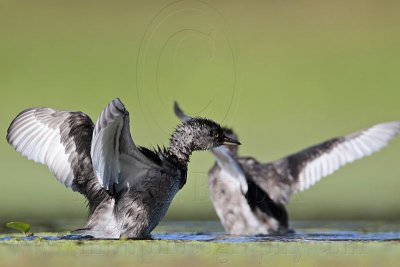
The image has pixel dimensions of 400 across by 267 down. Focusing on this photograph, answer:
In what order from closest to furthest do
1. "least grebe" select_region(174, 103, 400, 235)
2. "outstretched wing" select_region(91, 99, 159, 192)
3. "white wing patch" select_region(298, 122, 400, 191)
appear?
"outstretched wing" select_region(91, 99, 159, 192), "least grebe" select_region(174, 103, 400, 235), "white wing patch" select_region(298, 122, 400, 191)

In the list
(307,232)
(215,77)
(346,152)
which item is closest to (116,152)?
(307,232)

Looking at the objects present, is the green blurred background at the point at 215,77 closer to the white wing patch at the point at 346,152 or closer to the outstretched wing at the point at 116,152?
the white wing patch at the point at 346,152

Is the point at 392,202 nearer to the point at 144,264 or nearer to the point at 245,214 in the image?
the point at 245,214

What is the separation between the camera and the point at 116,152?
8.24m

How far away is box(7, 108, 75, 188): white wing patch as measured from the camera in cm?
888

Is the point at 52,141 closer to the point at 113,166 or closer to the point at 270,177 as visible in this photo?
the point at 113,166

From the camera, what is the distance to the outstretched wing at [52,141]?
347 inches

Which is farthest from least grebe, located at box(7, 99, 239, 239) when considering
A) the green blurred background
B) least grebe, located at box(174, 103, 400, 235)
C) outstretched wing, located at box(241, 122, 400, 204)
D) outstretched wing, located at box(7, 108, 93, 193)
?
the green blurred background

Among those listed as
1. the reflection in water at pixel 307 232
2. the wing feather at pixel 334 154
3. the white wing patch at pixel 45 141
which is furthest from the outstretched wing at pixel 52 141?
the wing feather at pixel 334 154

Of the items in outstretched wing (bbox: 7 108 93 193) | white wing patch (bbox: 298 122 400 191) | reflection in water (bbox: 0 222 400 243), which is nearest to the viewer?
outstretched wing (bbox: 7 108 93 193)

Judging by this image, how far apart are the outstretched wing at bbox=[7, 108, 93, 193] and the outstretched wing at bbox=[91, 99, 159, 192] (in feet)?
1.34

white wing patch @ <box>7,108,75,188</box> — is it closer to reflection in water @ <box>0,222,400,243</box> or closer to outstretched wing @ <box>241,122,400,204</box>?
reflection in water @ <box>0,222,400,243</box>

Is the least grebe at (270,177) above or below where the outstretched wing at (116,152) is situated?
above

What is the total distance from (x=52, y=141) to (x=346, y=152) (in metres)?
3.77
